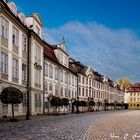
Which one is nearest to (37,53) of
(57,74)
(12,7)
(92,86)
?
(12,7)

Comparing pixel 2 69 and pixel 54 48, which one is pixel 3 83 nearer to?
pixel 2 69

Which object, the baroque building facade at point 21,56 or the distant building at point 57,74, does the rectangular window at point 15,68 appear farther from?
the distant building at point 57,74

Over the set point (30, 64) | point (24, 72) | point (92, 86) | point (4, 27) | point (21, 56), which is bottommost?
point (92, 86)

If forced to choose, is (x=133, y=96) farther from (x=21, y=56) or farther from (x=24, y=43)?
(x=21, y=56)

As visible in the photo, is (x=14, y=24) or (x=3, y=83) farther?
(x=14, y=24)

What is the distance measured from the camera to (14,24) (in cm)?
3844

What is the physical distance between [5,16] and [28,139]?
2207 cm

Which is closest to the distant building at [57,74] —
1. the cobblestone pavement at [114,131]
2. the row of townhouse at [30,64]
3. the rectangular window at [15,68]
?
the row of townhouse at [30,64]

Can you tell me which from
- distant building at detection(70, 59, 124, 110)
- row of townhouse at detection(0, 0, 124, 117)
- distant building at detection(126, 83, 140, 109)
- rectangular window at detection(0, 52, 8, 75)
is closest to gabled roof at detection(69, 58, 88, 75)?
distant building at detection(70, 59, 124, 110)

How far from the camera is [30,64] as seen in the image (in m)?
45.3

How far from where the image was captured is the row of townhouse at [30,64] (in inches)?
1406

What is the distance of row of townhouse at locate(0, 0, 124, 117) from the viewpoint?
3570 centimetres

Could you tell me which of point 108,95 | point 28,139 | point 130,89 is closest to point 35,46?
point 28,139

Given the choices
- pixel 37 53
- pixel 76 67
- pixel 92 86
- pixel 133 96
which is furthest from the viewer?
pixel 133 96
